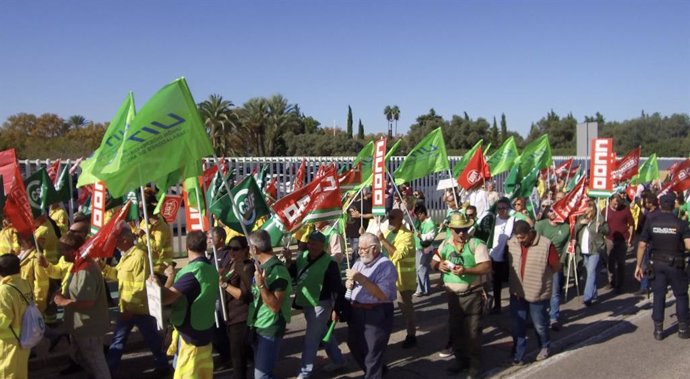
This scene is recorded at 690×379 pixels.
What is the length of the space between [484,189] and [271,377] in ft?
32.3

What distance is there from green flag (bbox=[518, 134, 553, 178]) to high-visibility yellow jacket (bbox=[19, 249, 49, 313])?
10033mm

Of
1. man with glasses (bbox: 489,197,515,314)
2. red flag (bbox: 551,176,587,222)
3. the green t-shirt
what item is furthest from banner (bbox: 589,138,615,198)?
man with glasses (bbox: 489,197,515,314)

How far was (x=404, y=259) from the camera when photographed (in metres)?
7.43

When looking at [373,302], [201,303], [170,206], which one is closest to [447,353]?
[373,302]

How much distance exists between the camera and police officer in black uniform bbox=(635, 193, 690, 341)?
25.0 ft

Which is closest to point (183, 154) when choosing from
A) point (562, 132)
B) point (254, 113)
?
point (254, 113)

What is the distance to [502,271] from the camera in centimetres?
909

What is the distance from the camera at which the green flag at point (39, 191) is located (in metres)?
7.62

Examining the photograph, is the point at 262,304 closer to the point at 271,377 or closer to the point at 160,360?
the point at 271,377

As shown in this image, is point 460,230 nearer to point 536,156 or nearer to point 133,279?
point 133,279

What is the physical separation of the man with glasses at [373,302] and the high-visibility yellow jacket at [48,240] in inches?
163

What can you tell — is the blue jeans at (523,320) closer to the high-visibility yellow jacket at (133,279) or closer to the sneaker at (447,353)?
the sneaker at (447,353)

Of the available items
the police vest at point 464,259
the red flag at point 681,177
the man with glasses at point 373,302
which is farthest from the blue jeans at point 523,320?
the red flag at point 681,177

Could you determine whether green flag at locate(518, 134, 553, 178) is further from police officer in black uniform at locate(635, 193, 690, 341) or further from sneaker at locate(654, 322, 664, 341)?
sneaker at locate(654, 322, 664, 341)
